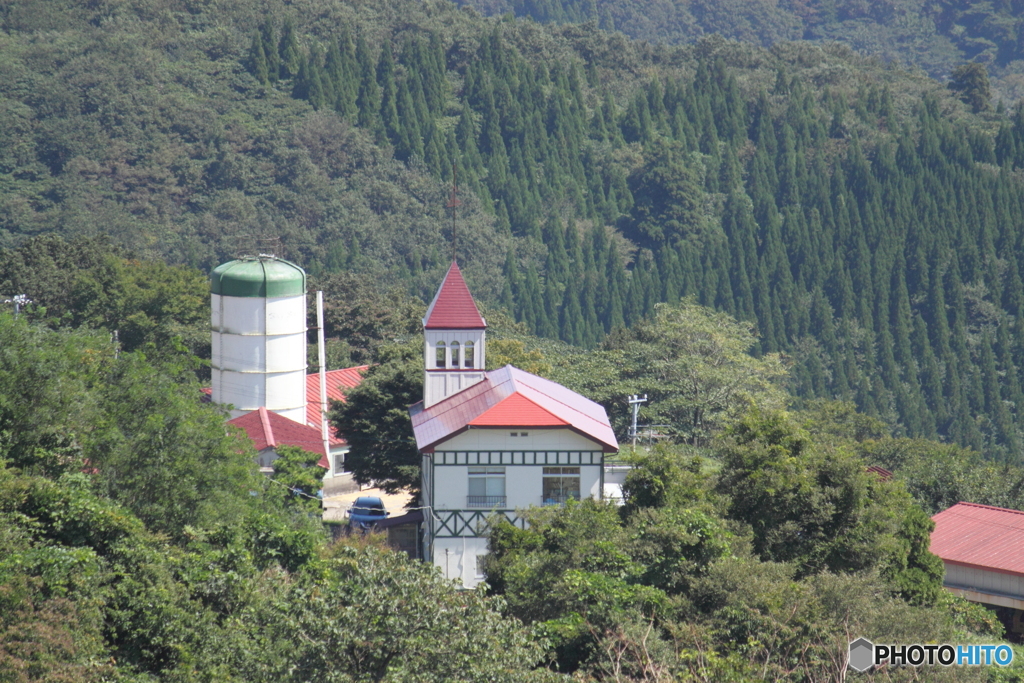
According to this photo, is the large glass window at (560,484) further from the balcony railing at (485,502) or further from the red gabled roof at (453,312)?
the red gabled roof at (453,312)

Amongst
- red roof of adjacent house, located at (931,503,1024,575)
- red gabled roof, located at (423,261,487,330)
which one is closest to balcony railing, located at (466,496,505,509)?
red gabled roof, located at (423,261,487,330)

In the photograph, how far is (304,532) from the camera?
26344mm

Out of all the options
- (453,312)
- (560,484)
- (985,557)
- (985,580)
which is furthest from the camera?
(453,312)

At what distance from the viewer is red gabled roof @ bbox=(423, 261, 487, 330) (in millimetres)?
36344

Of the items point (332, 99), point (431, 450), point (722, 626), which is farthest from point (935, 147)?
point (722, 626)

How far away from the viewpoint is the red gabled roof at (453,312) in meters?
36.3

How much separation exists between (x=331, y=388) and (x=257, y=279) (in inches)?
266

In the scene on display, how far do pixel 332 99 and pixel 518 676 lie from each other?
93.8 meters

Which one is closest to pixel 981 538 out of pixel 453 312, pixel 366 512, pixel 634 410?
pixel 634 410

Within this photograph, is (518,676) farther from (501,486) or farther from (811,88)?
(811,88)

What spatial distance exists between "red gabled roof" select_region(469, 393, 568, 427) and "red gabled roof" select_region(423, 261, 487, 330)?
359 centimetres

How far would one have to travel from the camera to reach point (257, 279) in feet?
149

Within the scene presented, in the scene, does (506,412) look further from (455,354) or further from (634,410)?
(634,410)

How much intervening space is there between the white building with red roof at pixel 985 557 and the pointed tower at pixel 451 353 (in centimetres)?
1194
